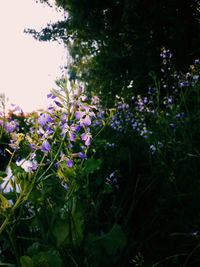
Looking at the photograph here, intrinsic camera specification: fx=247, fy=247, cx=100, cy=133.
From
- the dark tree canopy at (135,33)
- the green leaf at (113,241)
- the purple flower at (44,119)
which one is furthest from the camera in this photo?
the dark tree canopy at (135,33)

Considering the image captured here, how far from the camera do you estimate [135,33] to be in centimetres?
957

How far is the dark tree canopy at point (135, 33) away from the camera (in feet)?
27.9

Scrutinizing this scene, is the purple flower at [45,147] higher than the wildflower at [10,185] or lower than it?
higher

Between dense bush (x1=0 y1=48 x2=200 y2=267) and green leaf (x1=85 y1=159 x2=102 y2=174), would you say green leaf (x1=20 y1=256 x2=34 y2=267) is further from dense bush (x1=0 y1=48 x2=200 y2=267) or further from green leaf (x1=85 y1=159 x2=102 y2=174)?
green leaf (x1=85 y1=159 x2=102 y2=174)

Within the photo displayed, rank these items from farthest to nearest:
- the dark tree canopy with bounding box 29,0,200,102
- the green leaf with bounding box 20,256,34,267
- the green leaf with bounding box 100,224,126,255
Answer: the dark tree canopy with bounding box 29,0,200,102
the green leaf with bounding box 100,224,126,255
the green leaf with bounding box 20,256,34,267

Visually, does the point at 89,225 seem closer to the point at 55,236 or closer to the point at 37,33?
the point at 55,236

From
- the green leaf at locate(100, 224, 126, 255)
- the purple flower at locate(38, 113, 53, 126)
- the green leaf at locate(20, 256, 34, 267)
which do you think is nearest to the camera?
the green leaf at locate(20, 256, 34, 267)

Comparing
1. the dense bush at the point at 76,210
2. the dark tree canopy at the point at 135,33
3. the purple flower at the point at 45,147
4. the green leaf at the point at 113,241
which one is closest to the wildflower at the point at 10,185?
the dense bush at the point at 76,210

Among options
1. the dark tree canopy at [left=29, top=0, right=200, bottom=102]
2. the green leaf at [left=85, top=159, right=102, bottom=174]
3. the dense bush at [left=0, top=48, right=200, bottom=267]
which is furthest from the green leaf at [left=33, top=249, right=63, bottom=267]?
the dark tree canopy at [left=29, top=0, right=200, bottom=102]

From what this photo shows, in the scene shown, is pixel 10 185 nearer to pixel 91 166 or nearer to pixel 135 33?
pixel 91 166

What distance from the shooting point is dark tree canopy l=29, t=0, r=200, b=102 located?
27.9 ft

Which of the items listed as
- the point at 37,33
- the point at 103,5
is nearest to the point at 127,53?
the point at 103,5

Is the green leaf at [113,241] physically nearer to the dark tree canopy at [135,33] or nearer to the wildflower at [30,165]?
the wildflower at [30,165]

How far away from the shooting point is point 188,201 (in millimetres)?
2029
